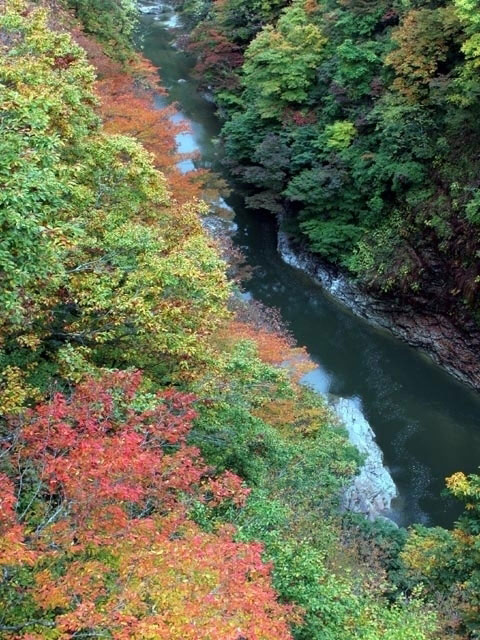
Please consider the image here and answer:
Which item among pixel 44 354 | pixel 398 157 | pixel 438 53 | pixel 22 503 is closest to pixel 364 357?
pixel 398 157

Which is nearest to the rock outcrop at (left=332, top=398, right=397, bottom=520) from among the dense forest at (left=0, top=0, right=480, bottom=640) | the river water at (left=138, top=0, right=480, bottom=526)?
the river water at (left=138, top=0, right=480, bottom=526)

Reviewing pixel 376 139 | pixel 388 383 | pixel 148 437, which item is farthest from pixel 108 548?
pixel 376 139

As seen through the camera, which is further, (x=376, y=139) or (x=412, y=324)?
(x=376, y=139)

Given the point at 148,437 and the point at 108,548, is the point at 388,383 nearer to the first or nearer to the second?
the point at 148,437

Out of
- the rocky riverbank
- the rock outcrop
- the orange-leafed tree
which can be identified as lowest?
the rock outcrop

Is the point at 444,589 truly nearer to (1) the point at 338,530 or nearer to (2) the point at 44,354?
(1) the point at 338,530

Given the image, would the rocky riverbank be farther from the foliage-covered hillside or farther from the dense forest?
the dense forest

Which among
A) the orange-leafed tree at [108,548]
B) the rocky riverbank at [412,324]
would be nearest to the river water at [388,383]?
the rocky riverbank at [412,324]
